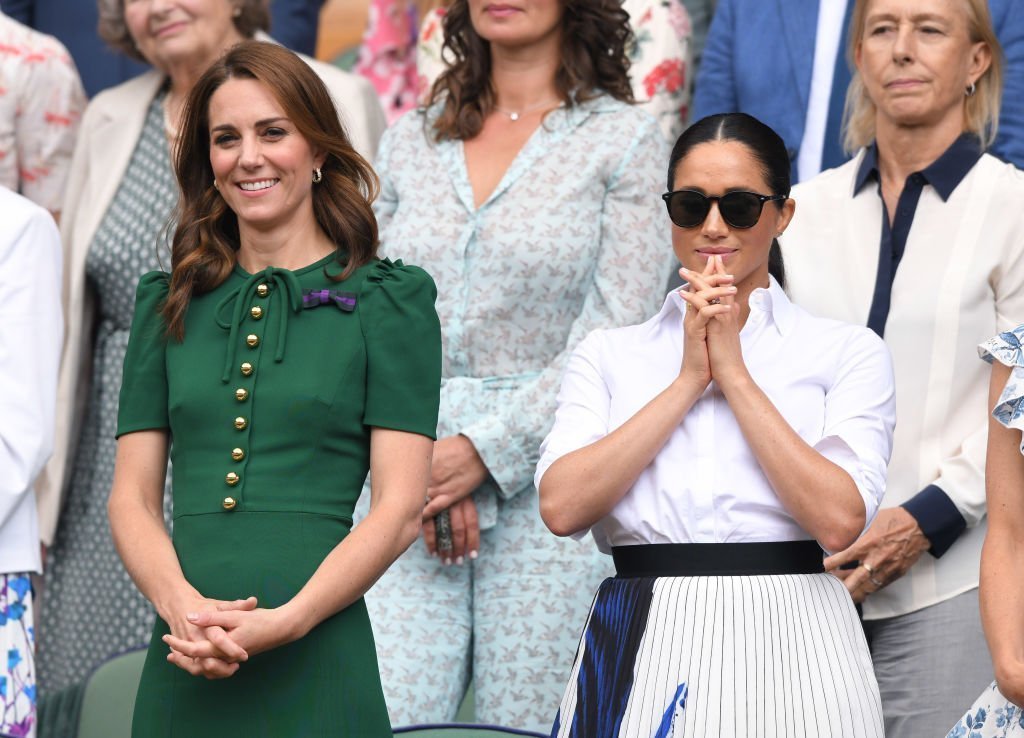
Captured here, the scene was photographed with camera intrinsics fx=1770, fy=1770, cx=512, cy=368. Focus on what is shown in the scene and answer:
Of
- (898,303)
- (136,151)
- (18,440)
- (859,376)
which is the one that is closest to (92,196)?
(136,151)

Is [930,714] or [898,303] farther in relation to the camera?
[898,303]

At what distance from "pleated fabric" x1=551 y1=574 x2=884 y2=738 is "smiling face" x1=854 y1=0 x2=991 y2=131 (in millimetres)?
1449

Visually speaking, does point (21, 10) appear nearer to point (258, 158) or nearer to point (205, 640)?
point (258, 158)

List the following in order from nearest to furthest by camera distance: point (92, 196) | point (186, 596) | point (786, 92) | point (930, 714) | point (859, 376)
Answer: point (186, 596)
point (859, 376)
point (930, 714)
point (786, 92)
point (92, 196)

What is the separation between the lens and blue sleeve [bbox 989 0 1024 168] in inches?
165

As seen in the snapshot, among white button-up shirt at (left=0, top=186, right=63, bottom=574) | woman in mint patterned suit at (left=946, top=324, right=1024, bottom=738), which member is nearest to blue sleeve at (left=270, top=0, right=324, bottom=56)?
white button-up shirt at (left=0, top=186, right=63, bottom=574)

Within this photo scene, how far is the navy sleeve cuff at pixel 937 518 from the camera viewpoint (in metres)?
3.69

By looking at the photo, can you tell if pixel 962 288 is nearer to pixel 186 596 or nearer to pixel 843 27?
pixel 843 27

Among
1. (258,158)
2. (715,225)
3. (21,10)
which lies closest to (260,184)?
(258,158)

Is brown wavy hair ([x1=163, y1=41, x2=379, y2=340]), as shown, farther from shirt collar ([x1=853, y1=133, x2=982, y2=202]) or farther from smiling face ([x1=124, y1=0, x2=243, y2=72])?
smiling face ([x1=124, y1=0, x2=243, y2=72])

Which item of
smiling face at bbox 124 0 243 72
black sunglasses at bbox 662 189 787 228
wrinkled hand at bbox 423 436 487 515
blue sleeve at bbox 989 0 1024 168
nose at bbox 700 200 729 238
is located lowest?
wrinkled hand at bbox 423 436 487 515

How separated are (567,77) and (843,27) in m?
0.87

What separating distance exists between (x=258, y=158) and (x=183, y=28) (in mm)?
1938

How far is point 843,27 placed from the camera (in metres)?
4.71
